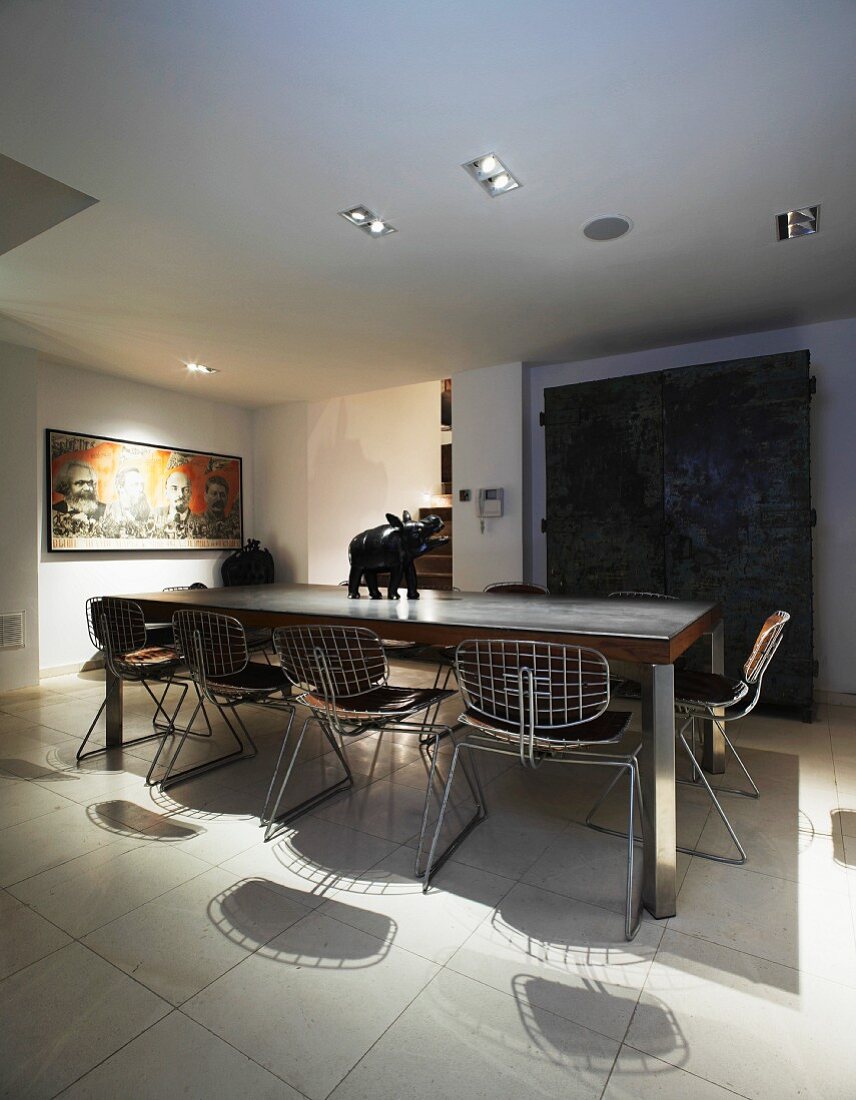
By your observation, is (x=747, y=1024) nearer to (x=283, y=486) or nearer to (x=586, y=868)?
(x=586, y=868)

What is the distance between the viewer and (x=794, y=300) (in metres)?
3.88

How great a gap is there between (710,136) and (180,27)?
193 centimetres

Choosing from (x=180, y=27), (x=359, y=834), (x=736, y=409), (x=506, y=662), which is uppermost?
(x=180, y=27)

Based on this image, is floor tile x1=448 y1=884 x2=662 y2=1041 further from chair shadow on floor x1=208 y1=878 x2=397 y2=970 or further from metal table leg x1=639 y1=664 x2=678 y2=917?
chair shadow on floor x1=208 y1=878 x2=397 y2=970

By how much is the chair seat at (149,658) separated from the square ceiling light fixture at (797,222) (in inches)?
151

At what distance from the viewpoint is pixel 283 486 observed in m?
7.02

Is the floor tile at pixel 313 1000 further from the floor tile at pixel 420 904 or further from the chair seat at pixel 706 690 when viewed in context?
the chair seat at pixel 706 690

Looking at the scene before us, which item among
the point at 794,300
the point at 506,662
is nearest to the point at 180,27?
the point at 506,662

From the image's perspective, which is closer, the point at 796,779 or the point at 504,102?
the point at 504,102

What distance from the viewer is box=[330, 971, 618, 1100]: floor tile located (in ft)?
4.04

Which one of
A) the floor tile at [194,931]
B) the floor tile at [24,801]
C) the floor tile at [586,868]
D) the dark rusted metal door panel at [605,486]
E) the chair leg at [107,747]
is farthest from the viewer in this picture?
the dark rusted metal door panel at [605,486]

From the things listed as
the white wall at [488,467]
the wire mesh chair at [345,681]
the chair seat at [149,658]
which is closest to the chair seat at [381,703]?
the wire mesh chair at [345,681]

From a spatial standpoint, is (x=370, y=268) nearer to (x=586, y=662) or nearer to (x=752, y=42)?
(x=752, y=42)

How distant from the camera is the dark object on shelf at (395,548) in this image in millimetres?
3158
